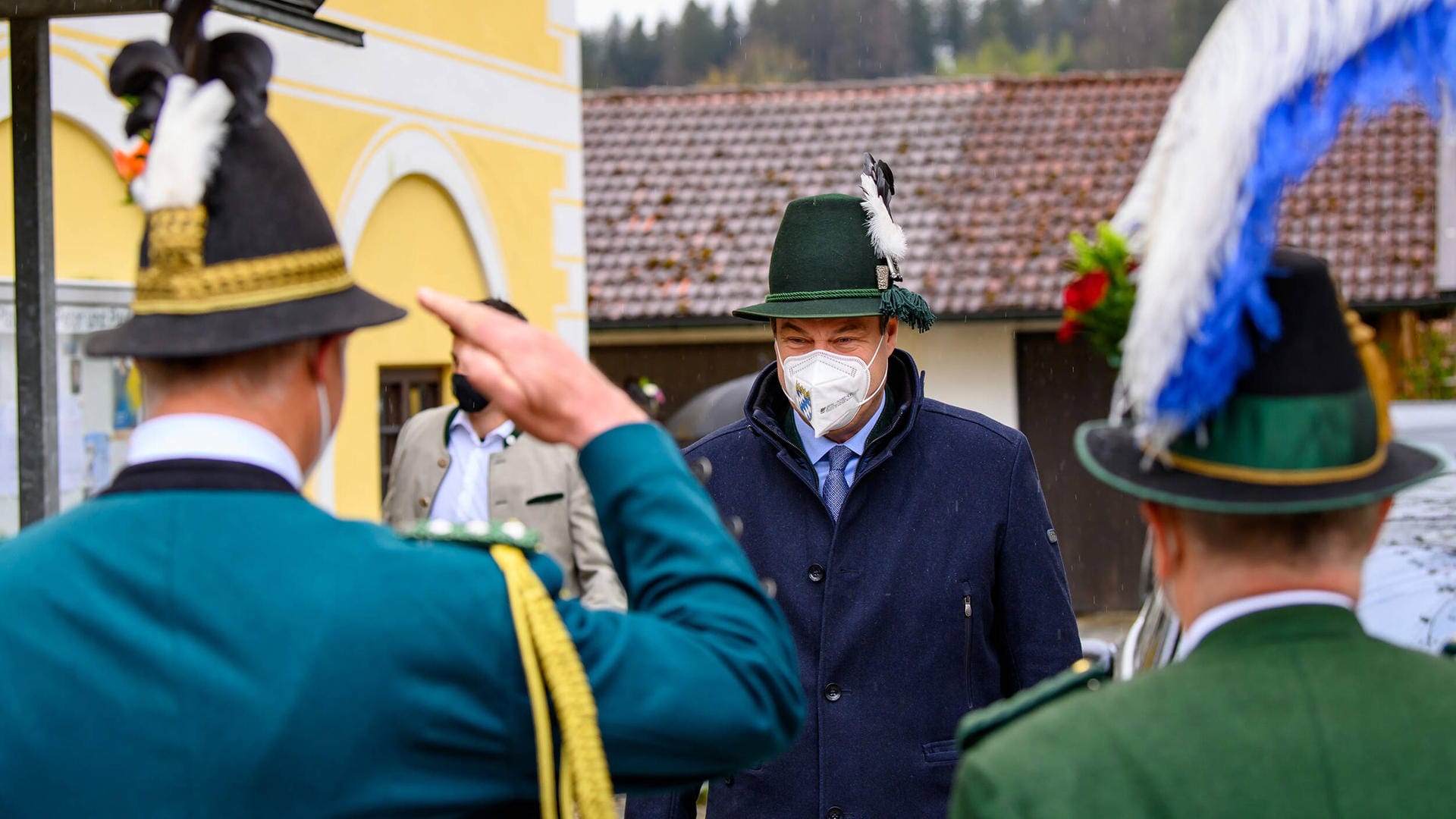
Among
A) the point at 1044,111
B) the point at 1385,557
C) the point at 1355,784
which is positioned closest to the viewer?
the point at 1355,784

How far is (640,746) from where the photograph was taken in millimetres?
1735

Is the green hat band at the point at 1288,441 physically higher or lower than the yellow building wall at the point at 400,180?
lower

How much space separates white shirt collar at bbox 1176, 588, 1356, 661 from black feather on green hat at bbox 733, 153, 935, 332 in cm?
209

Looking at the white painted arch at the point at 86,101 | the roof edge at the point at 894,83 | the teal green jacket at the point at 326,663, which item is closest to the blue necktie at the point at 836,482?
the teal green jacket at the point at 326,663

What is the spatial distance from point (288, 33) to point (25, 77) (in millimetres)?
3255

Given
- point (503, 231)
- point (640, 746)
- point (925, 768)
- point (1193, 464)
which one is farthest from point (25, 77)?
point (503, 231)

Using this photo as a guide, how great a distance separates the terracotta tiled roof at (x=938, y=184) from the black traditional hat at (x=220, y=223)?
1291 cm

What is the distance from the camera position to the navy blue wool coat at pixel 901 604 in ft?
10.9

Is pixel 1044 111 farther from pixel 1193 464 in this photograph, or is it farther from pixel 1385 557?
pixel 1193 464

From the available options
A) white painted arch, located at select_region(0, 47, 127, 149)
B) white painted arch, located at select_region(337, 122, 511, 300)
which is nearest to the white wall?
white painted arch, located at select_region(337, 122, 511, 300)

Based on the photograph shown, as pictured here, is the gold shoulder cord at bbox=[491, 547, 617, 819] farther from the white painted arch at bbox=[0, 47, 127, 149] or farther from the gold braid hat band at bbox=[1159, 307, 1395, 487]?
the white painted arch at bbox=[0, 47, 127, 149]

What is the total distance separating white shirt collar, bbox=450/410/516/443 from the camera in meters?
5.68

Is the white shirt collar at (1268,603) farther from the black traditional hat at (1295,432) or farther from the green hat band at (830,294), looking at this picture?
the green hat band at (830,294)

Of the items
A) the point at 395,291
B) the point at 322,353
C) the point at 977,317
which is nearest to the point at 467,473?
the point at 395,291
